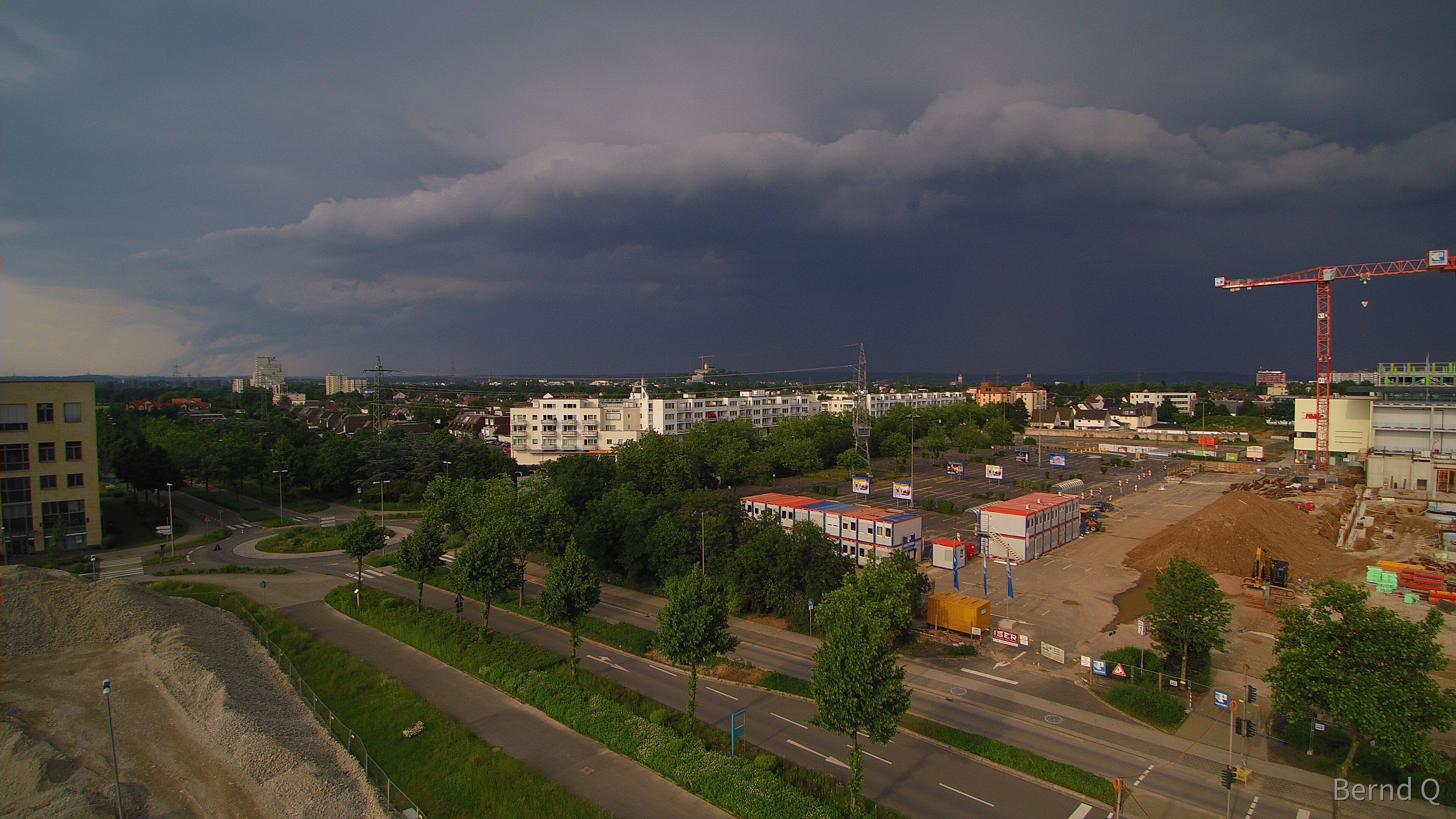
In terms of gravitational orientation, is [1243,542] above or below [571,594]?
below

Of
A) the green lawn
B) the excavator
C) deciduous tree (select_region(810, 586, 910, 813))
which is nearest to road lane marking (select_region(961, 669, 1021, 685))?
deciduous tree (select_region(810, 586, 910, 813))

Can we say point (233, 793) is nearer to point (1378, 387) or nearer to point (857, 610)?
point (857, 610)

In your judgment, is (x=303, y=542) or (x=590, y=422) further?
(x=590, y=422)

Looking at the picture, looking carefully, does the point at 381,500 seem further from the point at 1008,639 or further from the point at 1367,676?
the point at 1367,676

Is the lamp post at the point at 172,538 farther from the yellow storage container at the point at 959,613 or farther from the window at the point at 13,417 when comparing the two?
the yellow storage container at the point at 959,613

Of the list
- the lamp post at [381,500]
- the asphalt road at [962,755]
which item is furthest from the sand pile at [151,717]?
the lamp post at [381,500]

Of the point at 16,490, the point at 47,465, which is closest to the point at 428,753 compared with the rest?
the point at 47,465
